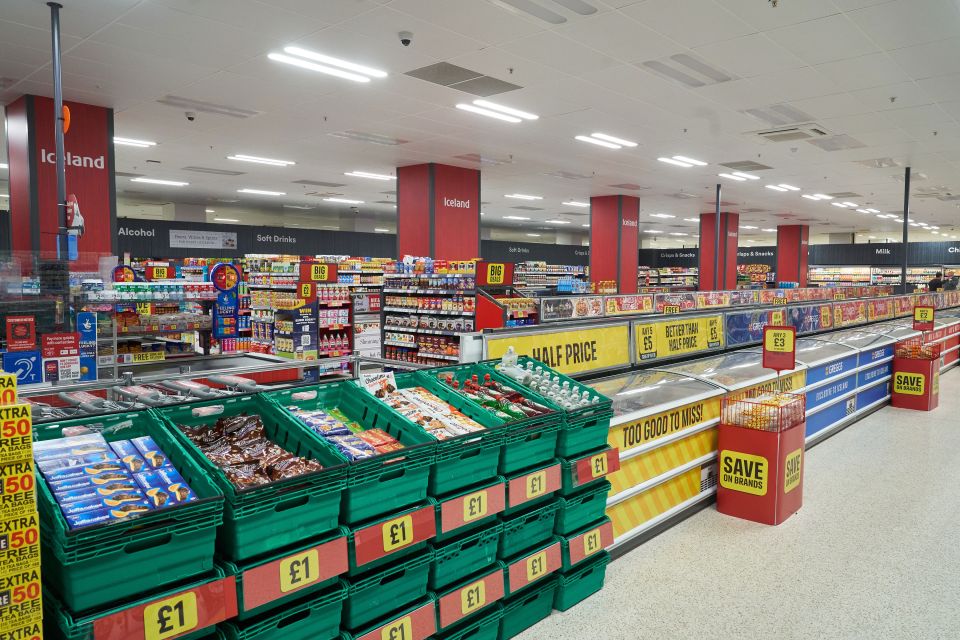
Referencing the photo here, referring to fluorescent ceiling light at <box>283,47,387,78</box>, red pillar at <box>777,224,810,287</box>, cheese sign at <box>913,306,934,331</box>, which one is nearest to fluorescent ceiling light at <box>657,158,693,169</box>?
cheese sign at <box>913,306,934,331</box>

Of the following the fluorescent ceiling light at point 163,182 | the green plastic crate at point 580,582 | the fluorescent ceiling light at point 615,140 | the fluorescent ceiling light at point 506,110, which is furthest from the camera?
the fluorescent ceiling light at point 163,182

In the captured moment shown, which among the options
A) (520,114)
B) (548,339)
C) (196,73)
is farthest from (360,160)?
(548,339)

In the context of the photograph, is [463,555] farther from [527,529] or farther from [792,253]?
[792,253]

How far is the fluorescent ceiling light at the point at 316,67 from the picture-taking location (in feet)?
19.9

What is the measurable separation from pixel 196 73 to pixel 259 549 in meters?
6.16

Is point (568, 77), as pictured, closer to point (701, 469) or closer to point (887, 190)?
point (701, 469)

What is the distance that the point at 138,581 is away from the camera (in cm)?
165

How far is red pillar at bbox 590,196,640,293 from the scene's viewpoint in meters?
16.6

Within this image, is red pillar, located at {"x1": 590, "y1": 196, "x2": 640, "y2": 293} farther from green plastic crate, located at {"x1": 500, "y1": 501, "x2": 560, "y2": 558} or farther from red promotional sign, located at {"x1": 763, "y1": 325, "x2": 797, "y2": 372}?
green plastic crate, located at {"x1": 500, "y1": 501, "x2": 560, "y2": 558}

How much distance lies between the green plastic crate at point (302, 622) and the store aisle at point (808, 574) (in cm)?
109

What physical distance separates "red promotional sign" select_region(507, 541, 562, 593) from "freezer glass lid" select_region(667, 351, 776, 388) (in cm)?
208

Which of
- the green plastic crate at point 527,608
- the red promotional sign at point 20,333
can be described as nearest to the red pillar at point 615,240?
the red promotional sign at point 20,333

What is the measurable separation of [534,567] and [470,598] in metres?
0.40

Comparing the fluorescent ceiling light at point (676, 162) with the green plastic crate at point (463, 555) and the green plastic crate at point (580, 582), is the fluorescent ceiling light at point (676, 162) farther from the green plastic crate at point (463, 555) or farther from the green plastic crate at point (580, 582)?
the green plastic crate at point (463, 555)
